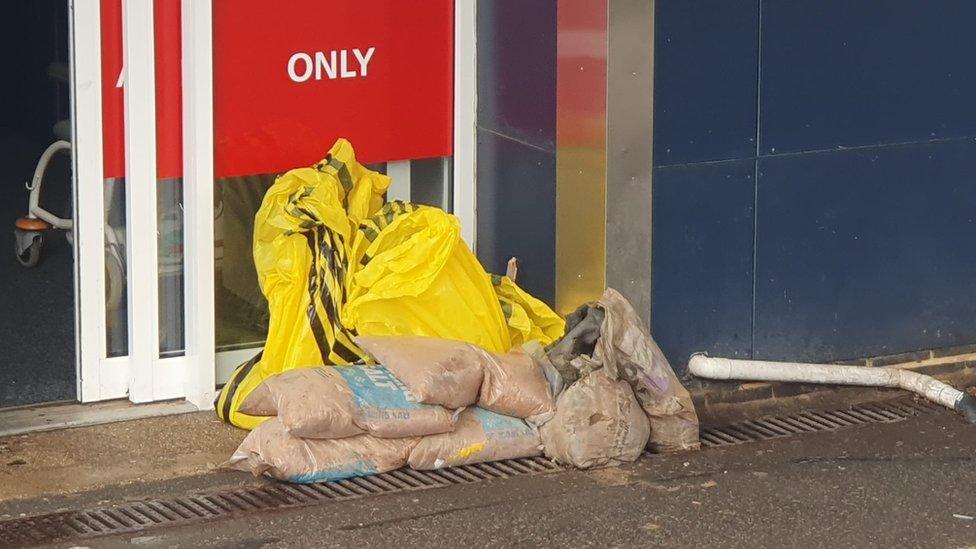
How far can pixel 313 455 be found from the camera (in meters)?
5.17

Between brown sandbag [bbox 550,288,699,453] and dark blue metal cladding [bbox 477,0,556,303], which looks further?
dark blue metal cladding [bbox 477,0,556,303]

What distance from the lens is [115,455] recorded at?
543 cm

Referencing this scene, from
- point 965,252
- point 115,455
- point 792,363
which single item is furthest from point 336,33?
point 965,252

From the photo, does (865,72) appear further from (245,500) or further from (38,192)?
(38,192)

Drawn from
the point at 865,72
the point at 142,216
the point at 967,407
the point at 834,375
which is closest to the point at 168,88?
the point at 142,216

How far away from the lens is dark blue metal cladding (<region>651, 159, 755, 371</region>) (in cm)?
573

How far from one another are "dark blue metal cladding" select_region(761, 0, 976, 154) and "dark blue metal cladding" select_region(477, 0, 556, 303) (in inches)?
30.0

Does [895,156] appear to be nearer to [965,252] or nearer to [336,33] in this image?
[965,252]

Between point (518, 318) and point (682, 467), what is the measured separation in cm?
79

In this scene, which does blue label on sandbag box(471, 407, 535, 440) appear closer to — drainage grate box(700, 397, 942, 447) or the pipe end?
drainage grate box(700, 397, 942, 447)

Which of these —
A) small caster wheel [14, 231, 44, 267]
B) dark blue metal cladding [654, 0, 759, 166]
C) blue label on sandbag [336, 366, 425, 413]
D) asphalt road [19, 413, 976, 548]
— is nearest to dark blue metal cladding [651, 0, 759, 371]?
dark blue metal cladding [654, 0, 759, 166]

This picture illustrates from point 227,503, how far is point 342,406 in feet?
1.49

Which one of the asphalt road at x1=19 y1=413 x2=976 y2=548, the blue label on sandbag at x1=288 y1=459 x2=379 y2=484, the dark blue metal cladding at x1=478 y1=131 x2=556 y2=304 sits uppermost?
the dark blue metal cladding at x1=478 y1=131 x2=556 y2=304

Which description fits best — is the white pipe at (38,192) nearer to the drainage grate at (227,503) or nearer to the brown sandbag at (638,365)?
the drainage grate at (227,503)
